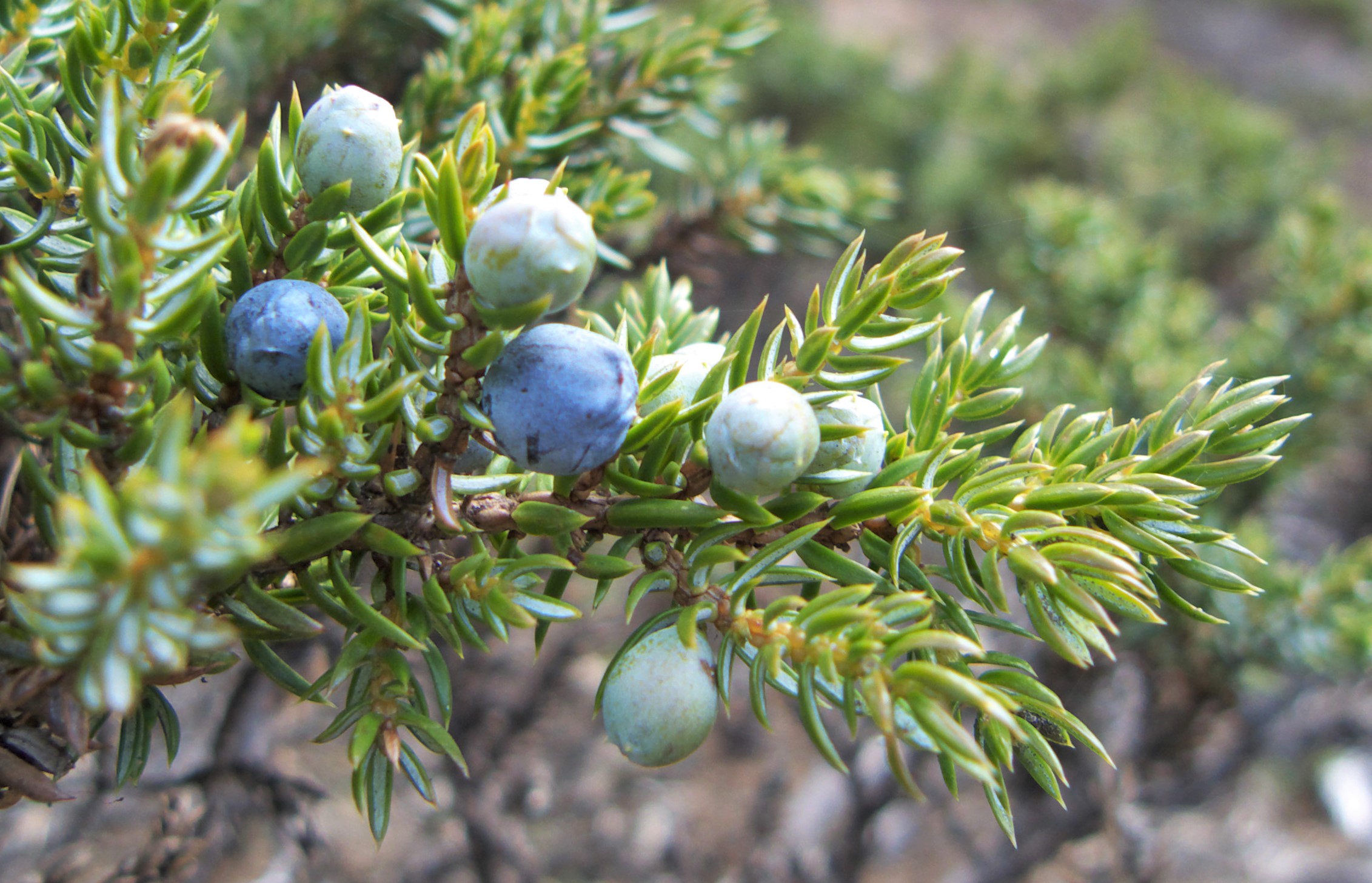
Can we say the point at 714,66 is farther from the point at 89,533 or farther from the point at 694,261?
the point at 89,533

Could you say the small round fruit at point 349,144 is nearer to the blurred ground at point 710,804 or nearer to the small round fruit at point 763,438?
the small round fruit at point 763,438

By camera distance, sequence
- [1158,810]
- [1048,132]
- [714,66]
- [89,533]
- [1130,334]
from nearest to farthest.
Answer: [89,533] → [714,66] → [1130,334] → [1158,810] → [1048,132]

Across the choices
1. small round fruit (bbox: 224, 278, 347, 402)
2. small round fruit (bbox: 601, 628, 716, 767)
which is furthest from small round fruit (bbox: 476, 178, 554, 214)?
small round fruit (bbox: 601, 628, 716, 767)

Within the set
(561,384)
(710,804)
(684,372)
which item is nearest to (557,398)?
(561,384)

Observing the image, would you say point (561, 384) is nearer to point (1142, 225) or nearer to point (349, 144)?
point (349, 144)

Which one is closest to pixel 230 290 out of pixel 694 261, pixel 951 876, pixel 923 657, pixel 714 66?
pixel 923 657

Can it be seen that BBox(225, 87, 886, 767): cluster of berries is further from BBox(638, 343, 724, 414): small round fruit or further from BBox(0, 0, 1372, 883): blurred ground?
BBox(0, 0, 1372, 883): blurred ground
